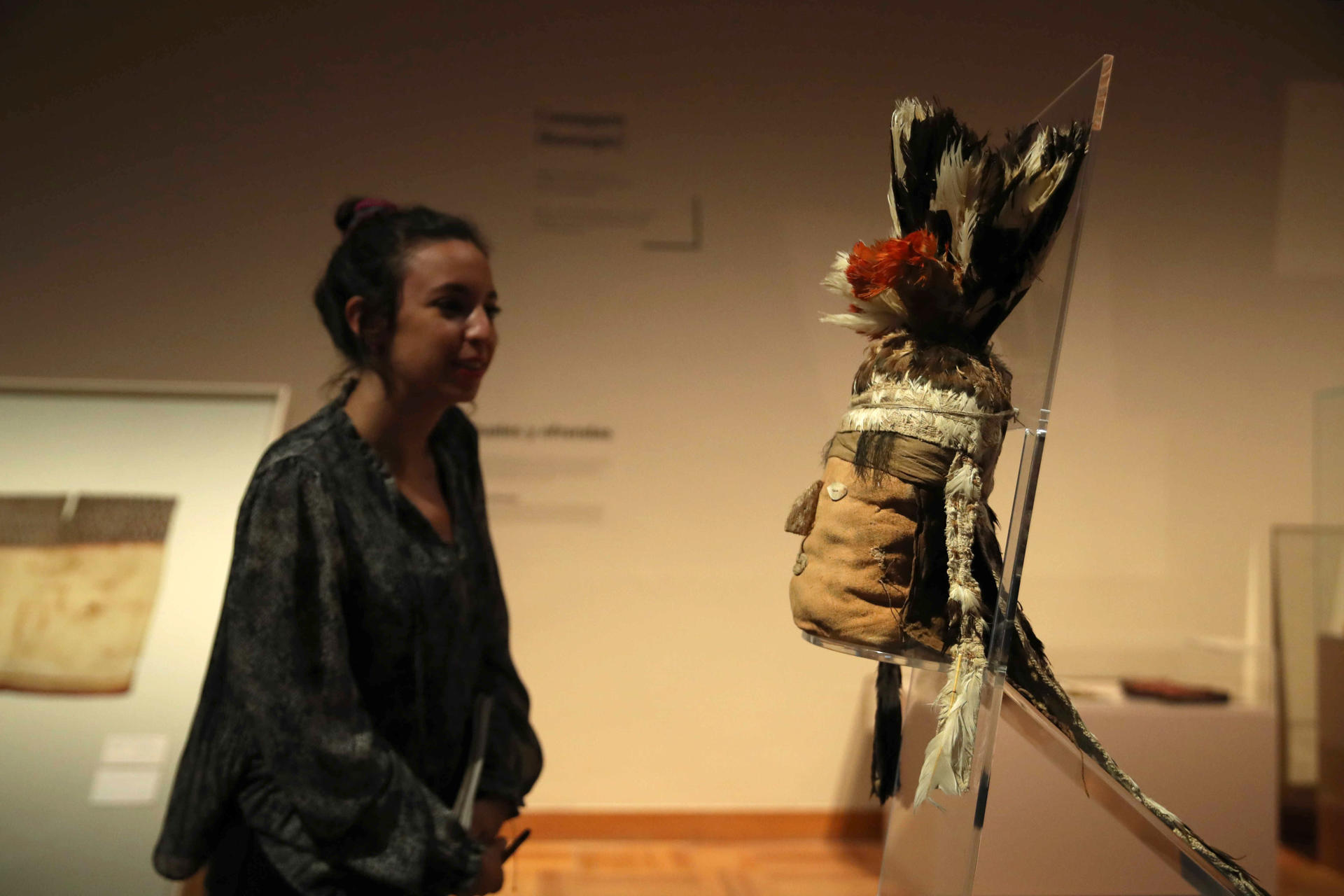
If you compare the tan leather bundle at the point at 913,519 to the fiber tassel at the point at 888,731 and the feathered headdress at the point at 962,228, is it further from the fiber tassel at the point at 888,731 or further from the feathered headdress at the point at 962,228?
the fiber tassel at the point at 888,731

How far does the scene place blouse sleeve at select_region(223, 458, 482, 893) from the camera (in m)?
1.17

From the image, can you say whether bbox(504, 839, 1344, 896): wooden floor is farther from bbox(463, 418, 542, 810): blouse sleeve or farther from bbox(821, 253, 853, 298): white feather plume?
bbox(821, 253, 853, 298): white feather plume

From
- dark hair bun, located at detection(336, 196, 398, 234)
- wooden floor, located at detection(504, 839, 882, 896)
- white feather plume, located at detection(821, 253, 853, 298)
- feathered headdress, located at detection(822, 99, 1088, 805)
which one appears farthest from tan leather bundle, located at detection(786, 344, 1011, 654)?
wooden floor, located at detection(504, 839, 882, 896)

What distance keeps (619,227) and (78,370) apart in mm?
1442

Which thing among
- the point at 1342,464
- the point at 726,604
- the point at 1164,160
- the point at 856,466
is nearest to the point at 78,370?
the point at 726,604

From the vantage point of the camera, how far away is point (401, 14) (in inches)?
98.0

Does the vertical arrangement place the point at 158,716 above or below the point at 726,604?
below

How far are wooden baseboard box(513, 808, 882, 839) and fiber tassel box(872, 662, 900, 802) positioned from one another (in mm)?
1509

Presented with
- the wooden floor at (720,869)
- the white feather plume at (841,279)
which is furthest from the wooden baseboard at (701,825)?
the white feather plume at (841,279)

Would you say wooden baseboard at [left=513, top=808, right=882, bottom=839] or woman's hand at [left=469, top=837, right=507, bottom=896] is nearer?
woman's hand at [left=469, top=837, right=507, bottom=896]

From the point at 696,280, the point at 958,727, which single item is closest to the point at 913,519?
the point at 958,727

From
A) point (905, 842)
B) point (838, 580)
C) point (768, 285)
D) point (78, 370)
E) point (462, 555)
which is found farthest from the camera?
point (768, 285)

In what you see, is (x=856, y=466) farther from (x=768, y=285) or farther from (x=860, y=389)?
(x=768, y=285)

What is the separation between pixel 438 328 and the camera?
136 centimetres
